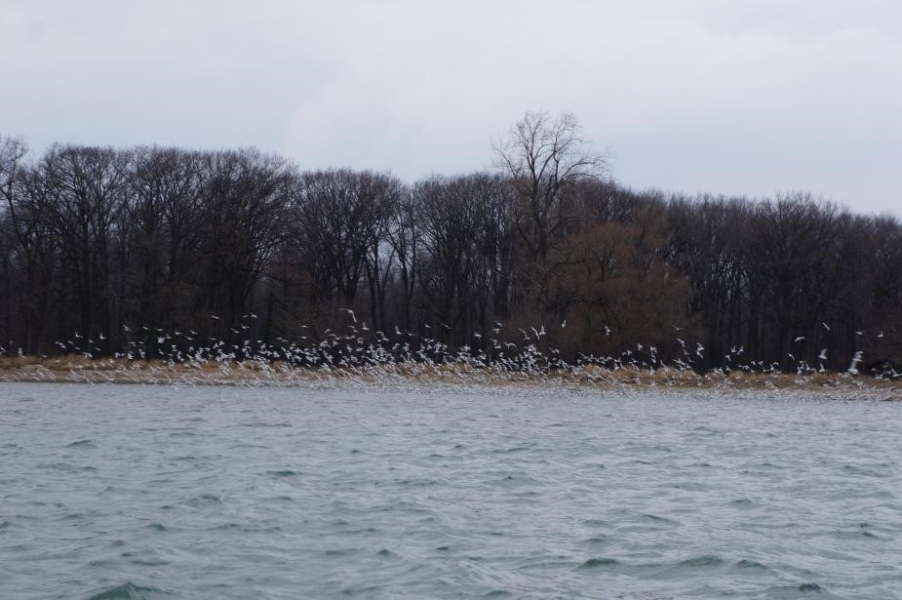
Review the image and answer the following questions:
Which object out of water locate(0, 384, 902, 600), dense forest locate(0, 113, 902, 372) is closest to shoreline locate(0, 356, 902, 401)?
dense forest locate(0, 113, 902, 372)

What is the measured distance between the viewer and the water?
10.4m

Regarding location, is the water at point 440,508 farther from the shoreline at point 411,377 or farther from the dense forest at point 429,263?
the dense forest at point 429,263

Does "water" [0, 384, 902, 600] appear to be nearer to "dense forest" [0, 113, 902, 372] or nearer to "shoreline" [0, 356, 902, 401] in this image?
"shoreline" [0, 356, 902, 401]

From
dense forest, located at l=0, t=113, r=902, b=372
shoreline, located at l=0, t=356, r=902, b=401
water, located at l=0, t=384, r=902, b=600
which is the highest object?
dense forest, located at l=0, t=113, r=902, b=372

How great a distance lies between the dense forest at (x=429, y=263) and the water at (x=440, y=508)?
80.8ft

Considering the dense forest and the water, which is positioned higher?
the dense forest

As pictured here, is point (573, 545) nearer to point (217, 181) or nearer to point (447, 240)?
point (217, 181)

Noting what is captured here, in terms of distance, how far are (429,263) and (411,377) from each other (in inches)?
1026

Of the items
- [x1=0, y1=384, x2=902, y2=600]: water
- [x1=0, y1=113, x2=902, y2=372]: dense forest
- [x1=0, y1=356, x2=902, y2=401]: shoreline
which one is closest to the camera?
[x1=0, y1=384, x2=902, y2=600]: water

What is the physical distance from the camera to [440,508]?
14.0 metres

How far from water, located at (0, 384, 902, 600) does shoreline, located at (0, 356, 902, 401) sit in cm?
1486

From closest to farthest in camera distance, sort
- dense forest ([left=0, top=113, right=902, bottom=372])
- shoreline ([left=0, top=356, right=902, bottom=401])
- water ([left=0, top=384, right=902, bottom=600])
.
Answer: water ([left=0, top=384, right=902, bottom=600]), shoreline ([left=0, top=356, right=902, bottom=401]), dense forest ([left=0, top=113, right=902, bottom=372])

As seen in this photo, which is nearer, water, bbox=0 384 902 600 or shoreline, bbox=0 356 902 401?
water, bbox=0 384 902 600

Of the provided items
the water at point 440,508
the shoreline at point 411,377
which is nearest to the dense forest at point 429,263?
the shoreline at point 411,377
